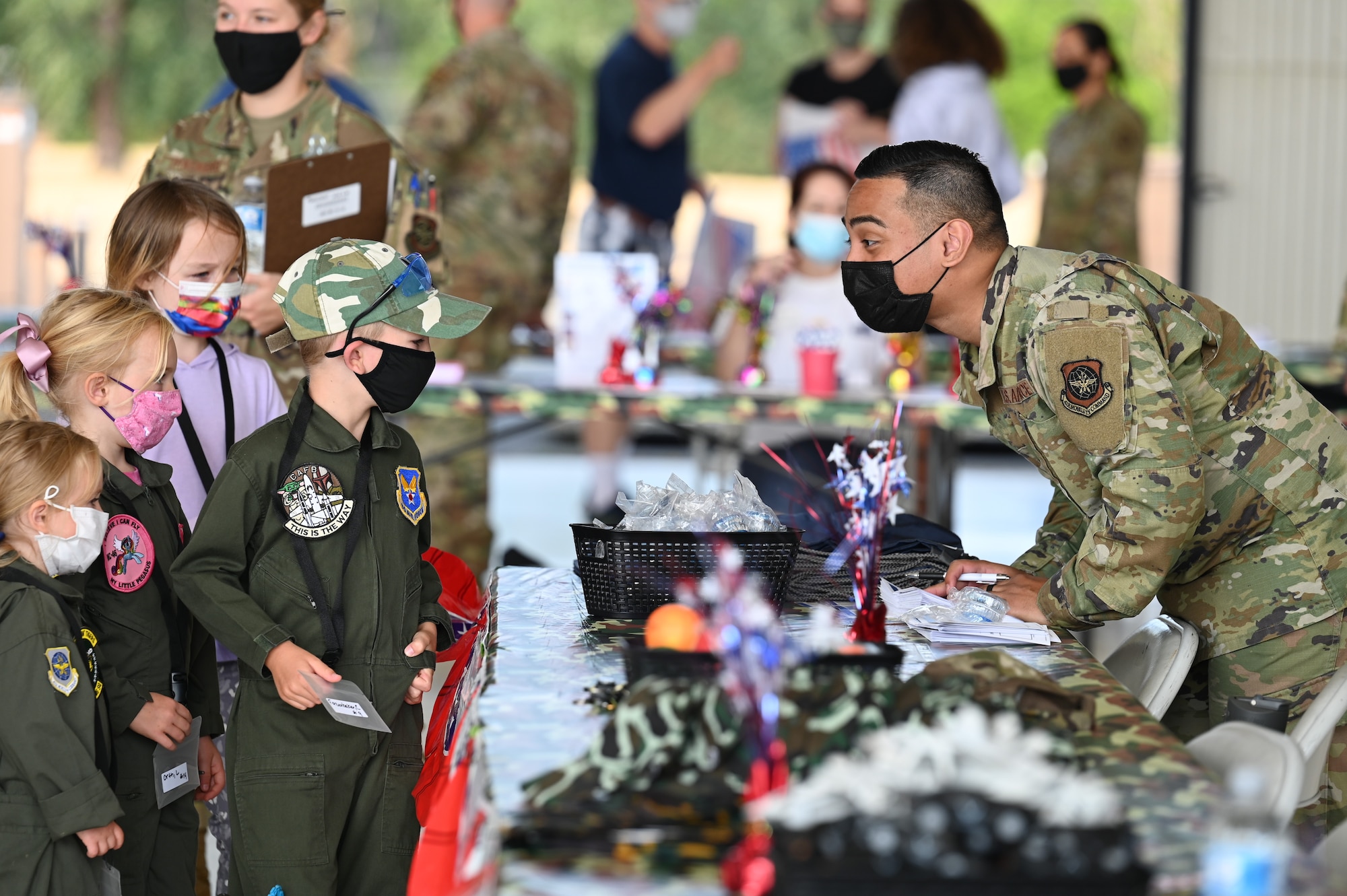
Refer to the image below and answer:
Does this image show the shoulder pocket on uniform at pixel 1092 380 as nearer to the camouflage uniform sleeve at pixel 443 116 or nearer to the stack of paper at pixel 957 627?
the stack of paper at pixel 957 627

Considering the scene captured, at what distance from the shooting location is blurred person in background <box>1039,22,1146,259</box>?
6.27 m

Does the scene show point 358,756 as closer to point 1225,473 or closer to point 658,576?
point 658,576

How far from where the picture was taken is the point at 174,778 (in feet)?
7.54

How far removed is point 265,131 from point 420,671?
5.19 ft

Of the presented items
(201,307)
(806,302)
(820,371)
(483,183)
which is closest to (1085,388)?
(201,307)

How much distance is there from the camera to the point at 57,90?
612 inches

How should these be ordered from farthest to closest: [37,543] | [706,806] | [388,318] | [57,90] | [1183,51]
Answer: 1. [57,90]
2. [1183,51]
3. [388,318]
4. [37,543]
5. [706,806]

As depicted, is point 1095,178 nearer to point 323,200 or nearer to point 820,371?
point 820,371

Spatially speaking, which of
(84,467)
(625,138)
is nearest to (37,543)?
(84,467)

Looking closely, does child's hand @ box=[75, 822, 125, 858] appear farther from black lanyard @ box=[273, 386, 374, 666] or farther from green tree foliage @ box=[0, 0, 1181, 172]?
green tree foliage @ box=[0, 0, 1181, 172]

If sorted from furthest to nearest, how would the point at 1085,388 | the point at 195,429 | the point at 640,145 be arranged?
the point at 640,145 < the point at 195,429 < the point at 1085,388

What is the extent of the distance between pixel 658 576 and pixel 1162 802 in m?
0.86

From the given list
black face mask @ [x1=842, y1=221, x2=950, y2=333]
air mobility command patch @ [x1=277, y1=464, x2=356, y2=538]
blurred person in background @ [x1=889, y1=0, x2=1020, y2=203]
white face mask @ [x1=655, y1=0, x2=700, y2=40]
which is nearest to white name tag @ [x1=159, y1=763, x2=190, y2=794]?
air mobility command patch @ [x1=277, y1=464, x2=356, y2=538]

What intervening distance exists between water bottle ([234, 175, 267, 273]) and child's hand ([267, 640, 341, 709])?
1330 millimetres
